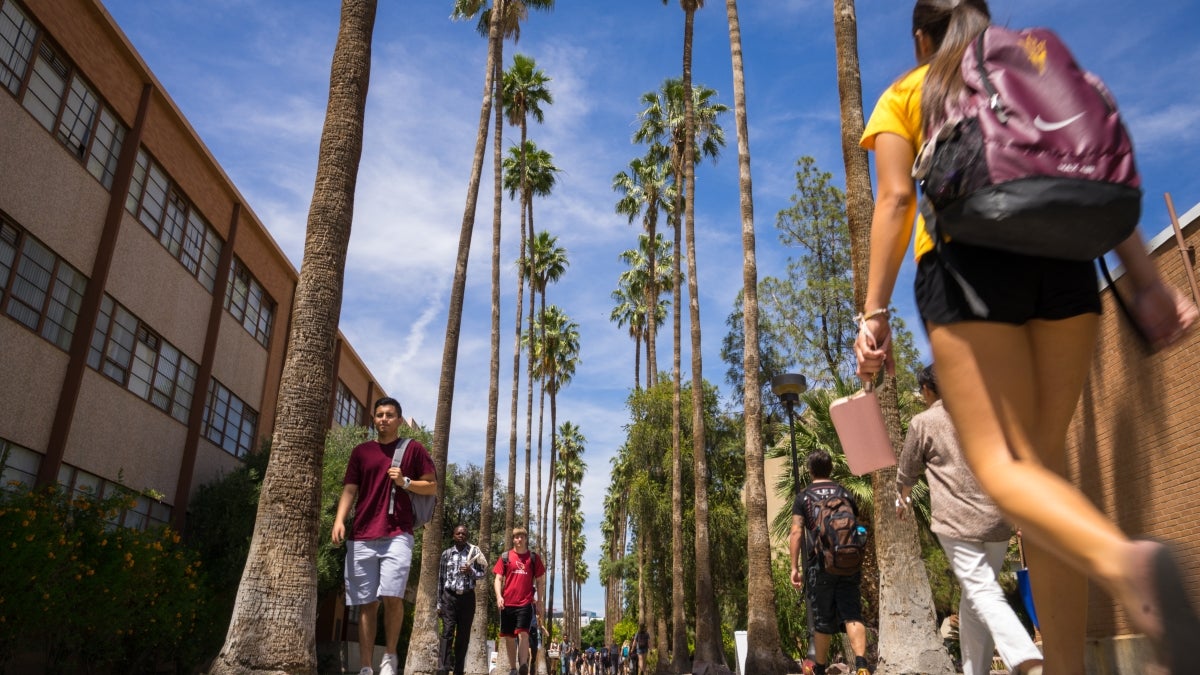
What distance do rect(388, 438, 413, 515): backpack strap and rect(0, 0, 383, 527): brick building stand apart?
6.97m

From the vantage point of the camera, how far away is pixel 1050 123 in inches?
77.9

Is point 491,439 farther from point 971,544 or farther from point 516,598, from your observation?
point 971,544

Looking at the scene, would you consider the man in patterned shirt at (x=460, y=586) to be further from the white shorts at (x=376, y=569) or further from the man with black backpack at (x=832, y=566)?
the man with black backpack at (x=832, y=566)

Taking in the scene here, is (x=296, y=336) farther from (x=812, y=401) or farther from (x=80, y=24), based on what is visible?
(x=812, y=401)

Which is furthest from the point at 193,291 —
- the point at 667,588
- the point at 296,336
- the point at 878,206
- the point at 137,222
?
the point at 878,206

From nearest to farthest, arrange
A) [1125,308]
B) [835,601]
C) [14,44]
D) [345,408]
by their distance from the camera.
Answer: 1. [1125,308]
2. [835,601]
3. [14,44]
4. [345,408]

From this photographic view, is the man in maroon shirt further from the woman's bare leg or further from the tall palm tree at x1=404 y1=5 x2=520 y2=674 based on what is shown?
the tall palm tree at x1=404 y1=5 x2=520 y2=674

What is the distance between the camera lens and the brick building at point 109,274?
14156mm

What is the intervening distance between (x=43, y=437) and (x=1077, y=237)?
17.2 metres

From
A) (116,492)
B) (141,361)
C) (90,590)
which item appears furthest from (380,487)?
(141,361)

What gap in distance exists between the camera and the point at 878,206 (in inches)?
95.6

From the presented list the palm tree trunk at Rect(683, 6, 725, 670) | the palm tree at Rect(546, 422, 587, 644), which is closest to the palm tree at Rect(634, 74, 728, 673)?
the palm tree trunk at Rect(683, 6, 725, 670)

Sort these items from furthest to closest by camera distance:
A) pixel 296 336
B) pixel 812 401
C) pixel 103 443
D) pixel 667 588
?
pixel 667 588 < pixel 812 401 < pixel 103 443 < pixel 296 336

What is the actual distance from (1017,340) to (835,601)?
5.08 metres
